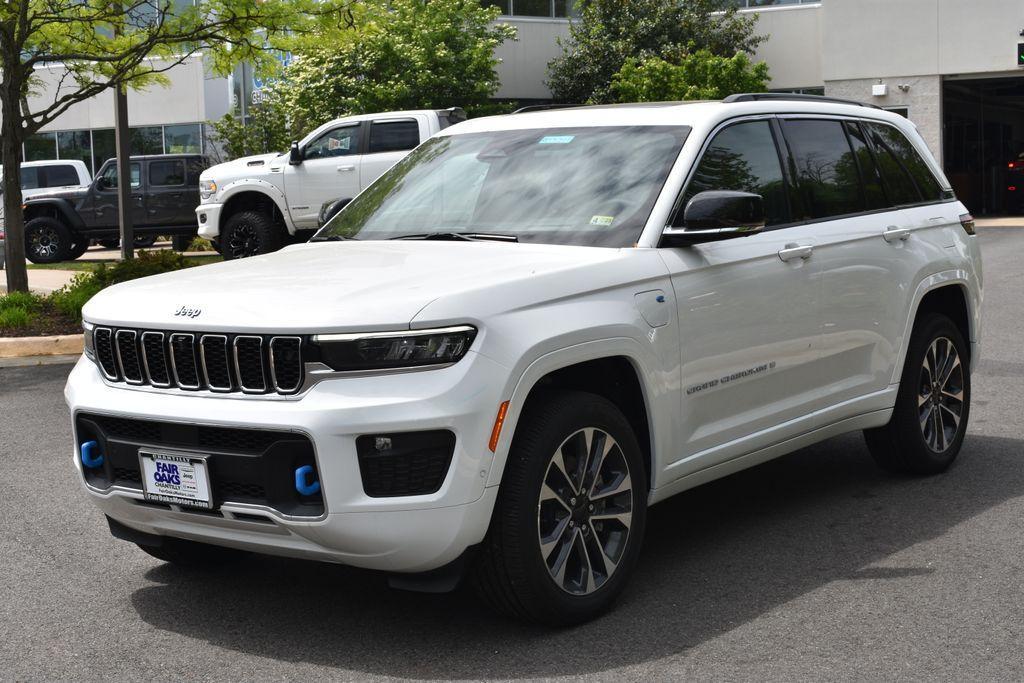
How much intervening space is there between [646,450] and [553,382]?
58 cm

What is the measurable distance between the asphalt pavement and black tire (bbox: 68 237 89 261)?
772 inches

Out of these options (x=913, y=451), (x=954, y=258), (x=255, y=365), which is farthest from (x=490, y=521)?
(x=954, y=258)

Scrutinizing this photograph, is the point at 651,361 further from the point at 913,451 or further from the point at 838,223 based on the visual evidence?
the point at 913,451

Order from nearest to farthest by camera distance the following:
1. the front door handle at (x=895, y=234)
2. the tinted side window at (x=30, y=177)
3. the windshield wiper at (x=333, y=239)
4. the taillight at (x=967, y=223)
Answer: the windshield wiper at (x=333, y=239) < the front door handle at (x=895, y=234) < the taillight at (x=967, y=223) < the tinted side window at (x=30, y=177)

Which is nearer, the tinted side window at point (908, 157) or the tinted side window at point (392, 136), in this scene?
the tinted side window at point (908, 157)

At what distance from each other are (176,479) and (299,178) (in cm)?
1565

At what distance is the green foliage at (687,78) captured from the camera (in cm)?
3278

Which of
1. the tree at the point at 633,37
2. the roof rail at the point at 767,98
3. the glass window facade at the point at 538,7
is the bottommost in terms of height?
the roof rail at the point at 767,98

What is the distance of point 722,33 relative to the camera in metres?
36.0

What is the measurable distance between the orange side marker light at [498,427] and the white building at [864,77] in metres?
31.9

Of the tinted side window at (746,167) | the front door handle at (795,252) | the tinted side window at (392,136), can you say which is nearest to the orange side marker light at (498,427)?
the tinted side window at (746,167)

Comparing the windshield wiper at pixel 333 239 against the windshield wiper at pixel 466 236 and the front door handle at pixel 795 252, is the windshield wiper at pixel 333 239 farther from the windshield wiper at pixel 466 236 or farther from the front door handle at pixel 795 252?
the front door handle at pixel 795 252

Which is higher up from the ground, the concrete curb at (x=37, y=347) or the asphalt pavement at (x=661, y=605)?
the concrete curb at (x=37, y=347)

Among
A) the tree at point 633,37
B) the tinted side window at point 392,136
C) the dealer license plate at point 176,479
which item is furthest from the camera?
the tree at point 633,37
